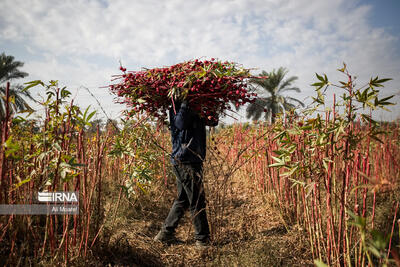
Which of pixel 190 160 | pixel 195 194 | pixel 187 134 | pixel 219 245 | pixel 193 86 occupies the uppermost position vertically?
pixel 193 86

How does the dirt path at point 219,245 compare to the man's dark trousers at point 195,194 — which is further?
the man's dark trousers at point 195,194

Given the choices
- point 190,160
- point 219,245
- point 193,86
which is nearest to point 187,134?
point 190,160

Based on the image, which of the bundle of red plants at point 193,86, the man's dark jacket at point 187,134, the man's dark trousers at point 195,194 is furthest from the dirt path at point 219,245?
Answer: the bundle of red plants at point 193,86

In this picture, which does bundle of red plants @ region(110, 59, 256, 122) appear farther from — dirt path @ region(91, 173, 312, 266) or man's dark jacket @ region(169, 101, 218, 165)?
dirt path @ region(91, 173, 312, 266)

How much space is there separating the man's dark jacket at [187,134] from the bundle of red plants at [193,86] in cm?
10

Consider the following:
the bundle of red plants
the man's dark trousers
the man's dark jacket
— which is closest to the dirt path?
the man's dark trousers

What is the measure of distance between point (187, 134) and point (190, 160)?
229 mm

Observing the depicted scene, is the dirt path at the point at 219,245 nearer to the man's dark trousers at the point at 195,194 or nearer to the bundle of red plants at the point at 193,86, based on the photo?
the man's dark trousers at the point at 195,194

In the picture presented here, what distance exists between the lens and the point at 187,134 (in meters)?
1.88

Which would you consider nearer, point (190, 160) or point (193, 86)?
point (193, 86)

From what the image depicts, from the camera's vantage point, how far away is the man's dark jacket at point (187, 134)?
1790mm

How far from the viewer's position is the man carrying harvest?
1810 millimetres

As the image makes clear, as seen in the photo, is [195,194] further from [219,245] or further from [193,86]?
[193,86]

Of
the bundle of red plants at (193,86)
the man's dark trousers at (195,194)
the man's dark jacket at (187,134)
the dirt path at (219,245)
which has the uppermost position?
the bundle of red plants at (193,86)
